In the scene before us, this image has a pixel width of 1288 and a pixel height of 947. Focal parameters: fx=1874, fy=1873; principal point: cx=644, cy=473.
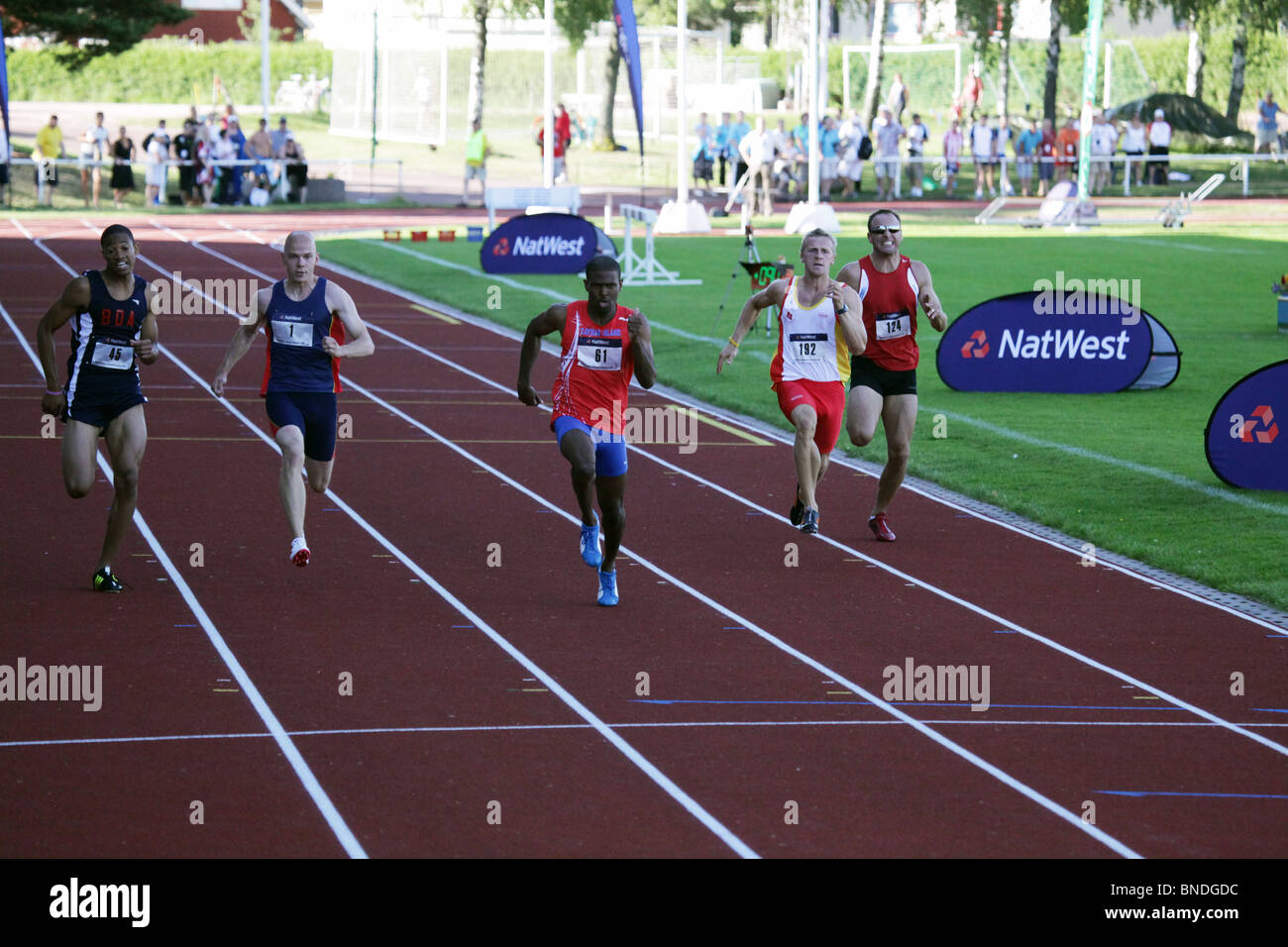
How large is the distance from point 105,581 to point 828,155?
119 feet

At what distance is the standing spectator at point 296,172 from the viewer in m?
42.7

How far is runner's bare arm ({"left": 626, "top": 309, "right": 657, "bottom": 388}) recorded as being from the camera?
952cm

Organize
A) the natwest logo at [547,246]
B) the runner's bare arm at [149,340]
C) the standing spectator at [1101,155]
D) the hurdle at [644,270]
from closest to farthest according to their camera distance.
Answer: the runner's bare arm at [149,340]
the hurdle at [644,270]
the natwest logo at [547,246]
the standing spectator at [1101,155]

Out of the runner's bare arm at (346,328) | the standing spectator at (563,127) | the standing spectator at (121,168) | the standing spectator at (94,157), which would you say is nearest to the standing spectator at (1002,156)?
the standing spectator at (563,127)

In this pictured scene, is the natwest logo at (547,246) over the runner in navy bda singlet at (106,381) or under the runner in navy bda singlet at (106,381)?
over

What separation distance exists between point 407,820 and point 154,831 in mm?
849

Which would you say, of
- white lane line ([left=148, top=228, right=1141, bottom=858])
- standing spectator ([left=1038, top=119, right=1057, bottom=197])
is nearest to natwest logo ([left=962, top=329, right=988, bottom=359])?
white lane line ([left=148, top=228, right=1141, bottom=858])

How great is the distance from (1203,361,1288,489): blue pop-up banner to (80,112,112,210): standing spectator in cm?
3205

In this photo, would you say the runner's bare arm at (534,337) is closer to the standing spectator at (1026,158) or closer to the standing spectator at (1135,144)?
the standing spectator at (1026,158)

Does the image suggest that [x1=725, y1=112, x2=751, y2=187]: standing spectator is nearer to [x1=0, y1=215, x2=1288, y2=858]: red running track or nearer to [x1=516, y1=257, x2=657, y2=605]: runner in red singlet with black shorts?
[x1=0, y1=215, x2=1288, y2=858]: red running track

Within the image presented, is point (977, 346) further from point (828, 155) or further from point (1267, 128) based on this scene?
point (1267, 128)

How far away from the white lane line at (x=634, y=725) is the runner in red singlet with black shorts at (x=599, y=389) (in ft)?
6.78

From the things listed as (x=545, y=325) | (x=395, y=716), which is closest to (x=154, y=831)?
(x=395, y=716)
